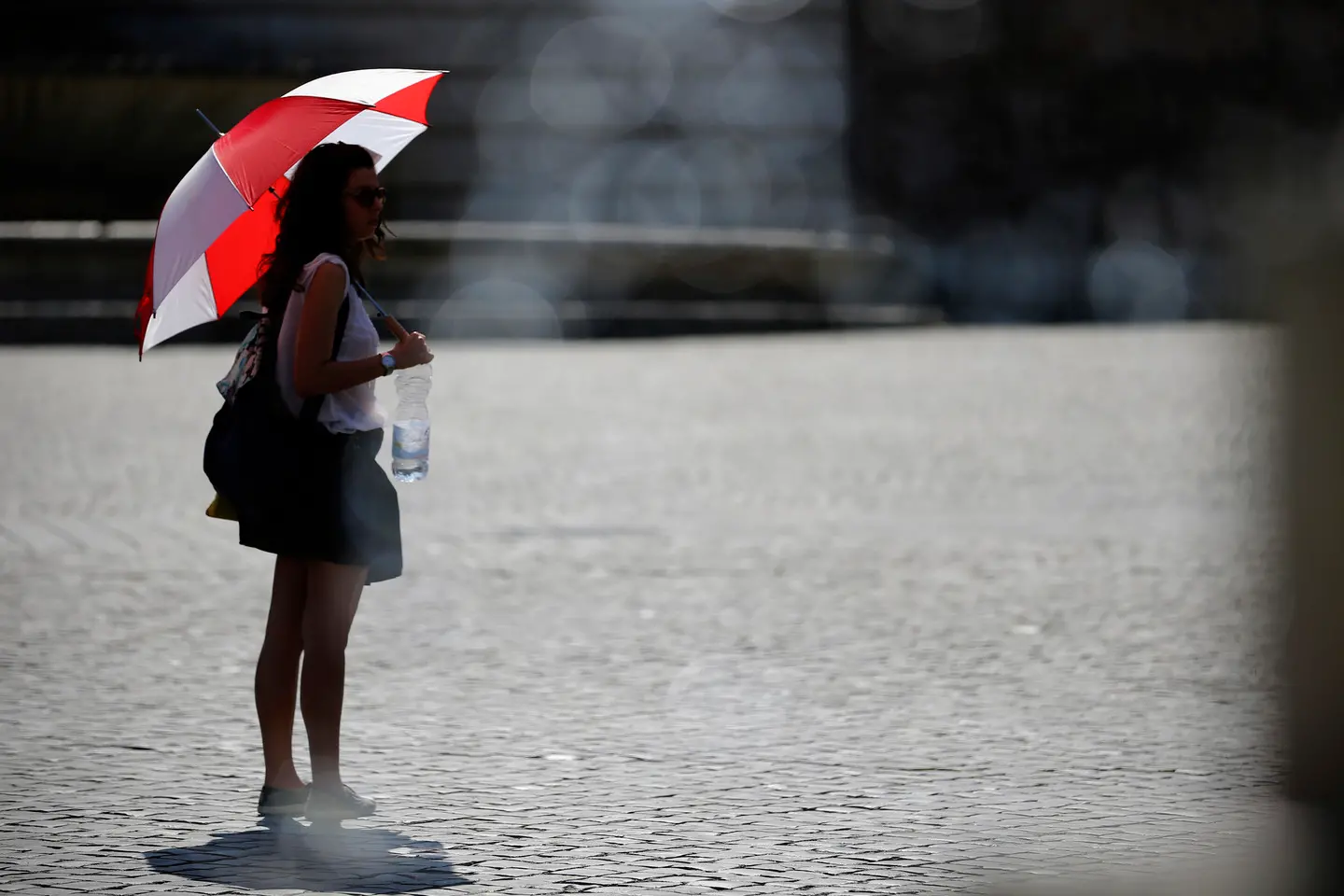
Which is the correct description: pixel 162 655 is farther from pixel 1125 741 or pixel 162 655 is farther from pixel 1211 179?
pixel 1211 179

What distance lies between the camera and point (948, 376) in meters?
17.6

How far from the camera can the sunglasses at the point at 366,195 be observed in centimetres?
402

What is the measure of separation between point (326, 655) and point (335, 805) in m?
0.29

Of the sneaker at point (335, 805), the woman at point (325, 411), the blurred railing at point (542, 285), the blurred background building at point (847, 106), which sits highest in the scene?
the blurred background building at point (847, 106)

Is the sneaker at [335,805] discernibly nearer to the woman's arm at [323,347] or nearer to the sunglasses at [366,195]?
the woman's arm at [323,347]

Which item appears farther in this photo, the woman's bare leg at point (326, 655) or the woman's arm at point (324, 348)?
the woman's bare leg at point (326, 655)

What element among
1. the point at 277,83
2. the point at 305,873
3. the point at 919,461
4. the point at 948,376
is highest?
the point at 277,83

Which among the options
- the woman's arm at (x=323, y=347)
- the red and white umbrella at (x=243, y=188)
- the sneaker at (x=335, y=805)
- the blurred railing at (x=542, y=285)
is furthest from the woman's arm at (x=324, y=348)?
the blurred railing at (x=542, y=285)

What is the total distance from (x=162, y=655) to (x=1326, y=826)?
561 cm

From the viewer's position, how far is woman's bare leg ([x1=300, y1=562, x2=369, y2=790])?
408 cm

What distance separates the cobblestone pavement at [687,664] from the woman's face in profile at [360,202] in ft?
3.67

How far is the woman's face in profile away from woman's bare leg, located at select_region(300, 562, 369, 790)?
631 mm

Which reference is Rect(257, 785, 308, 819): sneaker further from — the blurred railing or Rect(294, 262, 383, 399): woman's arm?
the blurred railing

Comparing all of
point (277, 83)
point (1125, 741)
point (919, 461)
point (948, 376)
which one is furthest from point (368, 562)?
point (277, 83)
